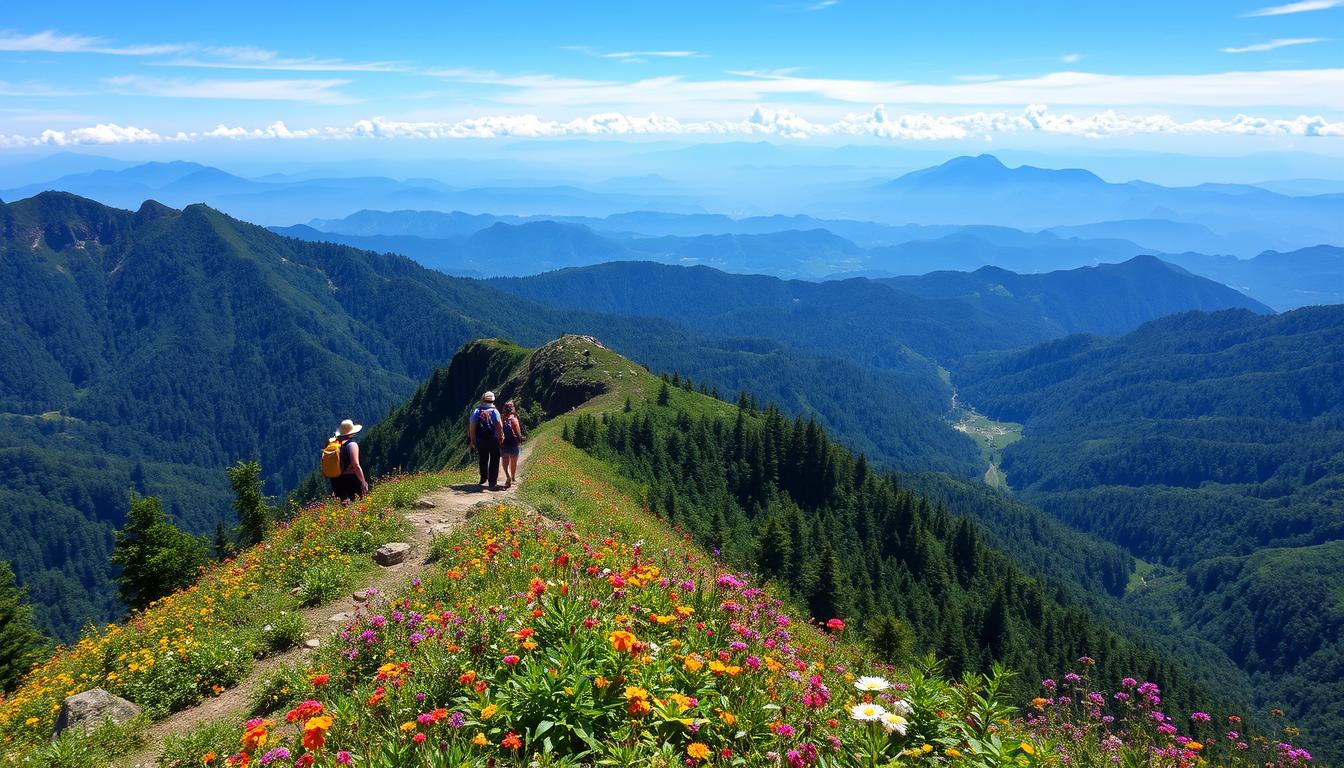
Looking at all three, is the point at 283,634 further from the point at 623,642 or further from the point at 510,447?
the point at 510,447

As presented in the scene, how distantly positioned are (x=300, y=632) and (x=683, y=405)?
254 ft

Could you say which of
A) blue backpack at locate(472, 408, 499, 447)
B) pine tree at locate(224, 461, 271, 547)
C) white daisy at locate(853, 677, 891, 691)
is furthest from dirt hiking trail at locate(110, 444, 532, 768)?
pine tree at locate(224, 461, 271, 547)

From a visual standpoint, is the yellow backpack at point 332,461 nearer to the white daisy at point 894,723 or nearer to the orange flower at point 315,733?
the orange flower at point 315,733

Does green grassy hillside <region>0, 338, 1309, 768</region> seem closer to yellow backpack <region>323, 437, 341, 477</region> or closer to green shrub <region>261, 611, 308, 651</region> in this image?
green shrub <region>261, 611, 308, 651</region>

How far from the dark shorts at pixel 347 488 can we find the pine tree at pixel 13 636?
28.8 metres

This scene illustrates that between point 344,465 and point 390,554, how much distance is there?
5666 millimetres

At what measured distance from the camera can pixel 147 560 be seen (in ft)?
125

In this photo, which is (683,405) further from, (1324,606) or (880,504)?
(1324,606)

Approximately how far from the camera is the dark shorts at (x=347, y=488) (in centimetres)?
1964

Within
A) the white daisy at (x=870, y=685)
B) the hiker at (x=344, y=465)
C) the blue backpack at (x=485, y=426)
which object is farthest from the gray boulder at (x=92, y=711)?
the blue backpack at (x=485, y=426)

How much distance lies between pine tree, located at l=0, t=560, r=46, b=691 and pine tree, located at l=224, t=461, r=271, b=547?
10939 mm

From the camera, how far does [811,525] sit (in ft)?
236

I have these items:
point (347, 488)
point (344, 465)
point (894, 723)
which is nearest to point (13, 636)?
point (347, 488)

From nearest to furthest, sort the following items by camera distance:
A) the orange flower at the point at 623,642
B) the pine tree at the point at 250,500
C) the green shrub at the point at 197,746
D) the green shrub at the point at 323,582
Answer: the orange flower at the point at 623,642
the green shrub at the point at 197,746
the green shrub at the point at 323,582
the pine tree at the point at 250,500
